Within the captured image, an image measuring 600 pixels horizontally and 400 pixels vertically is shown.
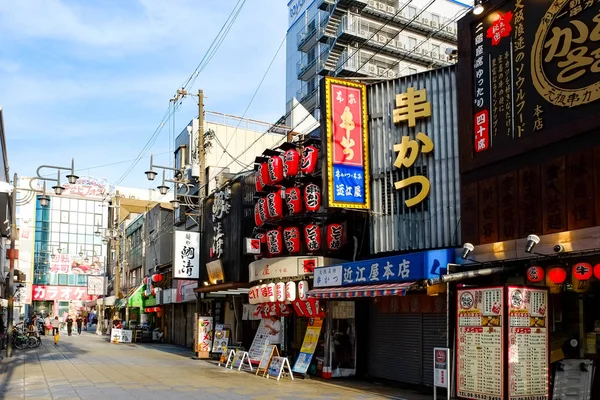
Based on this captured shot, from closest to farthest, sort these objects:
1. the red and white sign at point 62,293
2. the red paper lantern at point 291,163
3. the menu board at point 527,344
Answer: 1. the menu board at point 527,344
2. the red paper lantern at point 291,163
3. the red and white sign at point 62,293

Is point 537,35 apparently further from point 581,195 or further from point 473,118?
point 581,195

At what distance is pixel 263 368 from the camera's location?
20.2 meters

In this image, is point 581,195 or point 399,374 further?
point 399,374

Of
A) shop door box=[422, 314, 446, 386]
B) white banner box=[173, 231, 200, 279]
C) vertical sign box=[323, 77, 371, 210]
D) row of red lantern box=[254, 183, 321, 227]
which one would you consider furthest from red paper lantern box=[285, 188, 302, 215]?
white banner box=[173, 231, 200, 279]

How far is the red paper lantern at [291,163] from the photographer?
2047 centimetres

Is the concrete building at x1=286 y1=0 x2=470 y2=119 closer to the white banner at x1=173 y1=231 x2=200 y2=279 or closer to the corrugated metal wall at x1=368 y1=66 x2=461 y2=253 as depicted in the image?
the white banner at x1=173 y1=231 x2=200 y2=279

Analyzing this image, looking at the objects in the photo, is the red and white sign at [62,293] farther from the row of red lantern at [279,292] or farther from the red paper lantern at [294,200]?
the red paper lantern at [294,200]

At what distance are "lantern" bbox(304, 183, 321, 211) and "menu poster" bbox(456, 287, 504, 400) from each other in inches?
276

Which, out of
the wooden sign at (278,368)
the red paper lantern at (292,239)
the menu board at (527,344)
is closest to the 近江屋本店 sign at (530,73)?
the menu board at (527,344)

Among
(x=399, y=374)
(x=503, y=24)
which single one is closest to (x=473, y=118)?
(x=503, y=24)

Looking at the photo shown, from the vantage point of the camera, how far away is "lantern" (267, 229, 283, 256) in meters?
21.3

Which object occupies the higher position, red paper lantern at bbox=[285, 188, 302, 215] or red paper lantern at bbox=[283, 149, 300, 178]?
red paper lantern at bbox=[283, 149, 300, 178]

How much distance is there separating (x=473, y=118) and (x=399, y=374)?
26.5ft

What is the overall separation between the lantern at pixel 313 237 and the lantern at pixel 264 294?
263cm
